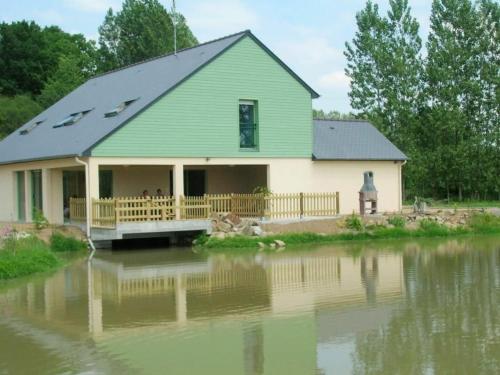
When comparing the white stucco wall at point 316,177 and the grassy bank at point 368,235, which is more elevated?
the white stucco wall at point 316,177

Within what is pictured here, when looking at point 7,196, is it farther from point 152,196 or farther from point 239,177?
point 239,177

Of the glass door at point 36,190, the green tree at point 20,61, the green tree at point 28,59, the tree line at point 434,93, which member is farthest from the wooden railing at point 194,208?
the green tree at point 20,61

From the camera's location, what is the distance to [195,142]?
88.2 feet

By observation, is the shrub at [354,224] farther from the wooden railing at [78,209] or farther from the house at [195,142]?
the wooden railing at [78,209]

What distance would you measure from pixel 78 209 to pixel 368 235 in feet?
34.7

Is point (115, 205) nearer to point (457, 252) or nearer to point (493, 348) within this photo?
point (457, 252)

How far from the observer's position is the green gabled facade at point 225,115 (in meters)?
25.7

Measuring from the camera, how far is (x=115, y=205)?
23828mm

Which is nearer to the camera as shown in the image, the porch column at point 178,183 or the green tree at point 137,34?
the porch column at point 178,183

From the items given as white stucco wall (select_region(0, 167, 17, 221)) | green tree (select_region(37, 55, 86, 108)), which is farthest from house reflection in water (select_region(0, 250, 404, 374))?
green tree (select_region(37, 55, 86, 108))

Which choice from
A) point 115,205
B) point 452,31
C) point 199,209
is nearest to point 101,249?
point 115,205

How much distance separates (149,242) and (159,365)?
17829 mm

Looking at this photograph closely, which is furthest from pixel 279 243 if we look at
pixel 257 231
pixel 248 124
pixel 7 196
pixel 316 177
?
pixel 7 196

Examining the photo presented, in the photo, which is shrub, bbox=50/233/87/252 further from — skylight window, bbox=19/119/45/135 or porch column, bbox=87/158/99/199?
skylight window, bbox=19/119/45/135
